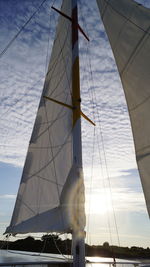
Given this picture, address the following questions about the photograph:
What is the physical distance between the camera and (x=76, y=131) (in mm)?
7402

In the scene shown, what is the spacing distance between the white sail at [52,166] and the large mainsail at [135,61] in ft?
5.98

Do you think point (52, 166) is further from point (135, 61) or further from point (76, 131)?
point (135, 61)

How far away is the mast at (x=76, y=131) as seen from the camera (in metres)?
5.99

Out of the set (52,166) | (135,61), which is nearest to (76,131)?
(52,166)

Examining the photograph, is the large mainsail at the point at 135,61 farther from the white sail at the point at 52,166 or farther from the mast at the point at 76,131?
the white sail at the point at 52,166

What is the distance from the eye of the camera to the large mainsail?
5.93 meters

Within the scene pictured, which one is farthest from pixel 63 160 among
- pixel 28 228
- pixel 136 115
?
pixel 136 115

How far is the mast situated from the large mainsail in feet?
4.50

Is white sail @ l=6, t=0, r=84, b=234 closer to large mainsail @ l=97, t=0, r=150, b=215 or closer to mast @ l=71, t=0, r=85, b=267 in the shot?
mast @ l=71, t=0, r=85, b=267

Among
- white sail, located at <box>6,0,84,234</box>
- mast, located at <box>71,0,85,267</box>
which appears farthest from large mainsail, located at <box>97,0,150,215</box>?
white sail, located at <box>6,0,84,234</box>

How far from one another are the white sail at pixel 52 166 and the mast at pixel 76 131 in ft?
0.90

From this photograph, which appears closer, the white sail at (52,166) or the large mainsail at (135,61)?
the large mainsail at (135,61)

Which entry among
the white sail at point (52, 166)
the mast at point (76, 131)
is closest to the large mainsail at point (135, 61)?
the mast at point (76, 131)

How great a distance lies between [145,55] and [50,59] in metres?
5.77
